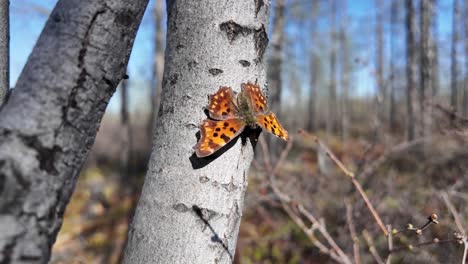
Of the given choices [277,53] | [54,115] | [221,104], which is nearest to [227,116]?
[221,104]

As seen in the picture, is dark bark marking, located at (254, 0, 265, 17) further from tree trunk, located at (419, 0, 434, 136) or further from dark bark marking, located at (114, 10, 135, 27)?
tree trunk, located at (419, 0, 434, 136)

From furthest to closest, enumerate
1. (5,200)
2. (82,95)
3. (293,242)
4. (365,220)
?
(293,242), (365,220), (82,95), (5,200)

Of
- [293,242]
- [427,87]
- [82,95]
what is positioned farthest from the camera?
[427,87]

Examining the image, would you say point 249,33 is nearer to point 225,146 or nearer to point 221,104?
point 221,104

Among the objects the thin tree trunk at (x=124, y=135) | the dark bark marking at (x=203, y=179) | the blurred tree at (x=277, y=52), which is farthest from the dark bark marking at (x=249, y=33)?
the thin tree trunk at (x=124, y=135)

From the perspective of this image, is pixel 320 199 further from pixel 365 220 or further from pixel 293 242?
pixel 365 220

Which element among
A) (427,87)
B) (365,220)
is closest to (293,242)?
(365,220)

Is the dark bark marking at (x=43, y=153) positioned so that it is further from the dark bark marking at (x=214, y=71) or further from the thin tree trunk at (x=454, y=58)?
the thin tree trunk at (x=454, y=58)

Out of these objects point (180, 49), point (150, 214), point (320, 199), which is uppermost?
point (180, 49)
